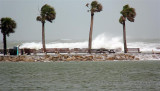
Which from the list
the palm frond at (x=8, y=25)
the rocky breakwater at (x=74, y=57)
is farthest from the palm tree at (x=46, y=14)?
the rocky breakwater at (x=74, y=57)

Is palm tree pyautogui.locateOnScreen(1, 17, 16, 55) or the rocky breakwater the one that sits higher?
palm tree pyautogui.locateOnScreen(1, 17, 16, 55)

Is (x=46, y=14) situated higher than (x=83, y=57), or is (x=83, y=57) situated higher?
(x=46, y=14)

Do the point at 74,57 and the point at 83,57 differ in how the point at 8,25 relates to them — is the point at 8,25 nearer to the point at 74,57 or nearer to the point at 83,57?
the point at 74,57

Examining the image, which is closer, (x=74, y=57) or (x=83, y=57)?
(x=74, y=57)

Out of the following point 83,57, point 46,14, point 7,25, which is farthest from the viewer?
point 46,14

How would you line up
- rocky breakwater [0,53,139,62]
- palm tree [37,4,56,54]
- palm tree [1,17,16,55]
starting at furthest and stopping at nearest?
palm tree [37,4,56,54], palm tree [1,17,16,55], rocky breakwater [0,53,139,62]

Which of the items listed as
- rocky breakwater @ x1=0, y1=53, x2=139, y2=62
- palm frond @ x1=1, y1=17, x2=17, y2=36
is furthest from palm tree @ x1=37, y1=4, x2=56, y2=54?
rocky breakwater @ x1=0, y1=53, x2=139, y2=62

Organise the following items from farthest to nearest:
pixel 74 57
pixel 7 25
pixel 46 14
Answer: pixel 46 14
pixel 7 25
pixel 74 57

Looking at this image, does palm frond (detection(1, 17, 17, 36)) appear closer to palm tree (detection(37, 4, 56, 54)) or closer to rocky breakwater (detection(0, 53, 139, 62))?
palm tree (detection(37, 4, 56, 54))

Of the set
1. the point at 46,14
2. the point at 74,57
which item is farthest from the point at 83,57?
the point at 46,14

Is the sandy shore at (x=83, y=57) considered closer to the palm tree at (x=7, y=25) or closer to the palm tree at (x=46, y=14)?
the palm tree at (x=7, y=25)

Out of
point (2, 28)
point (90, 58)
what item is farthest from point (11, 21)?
point (90, 58)

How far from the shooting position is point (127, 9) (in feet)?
262

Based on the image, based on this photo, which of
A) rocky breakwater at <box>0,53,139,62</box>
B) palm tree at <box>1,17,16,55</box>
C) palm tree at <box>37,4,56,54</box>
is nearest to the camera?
rocky breakwater at <box>0,53,139,62</box>
